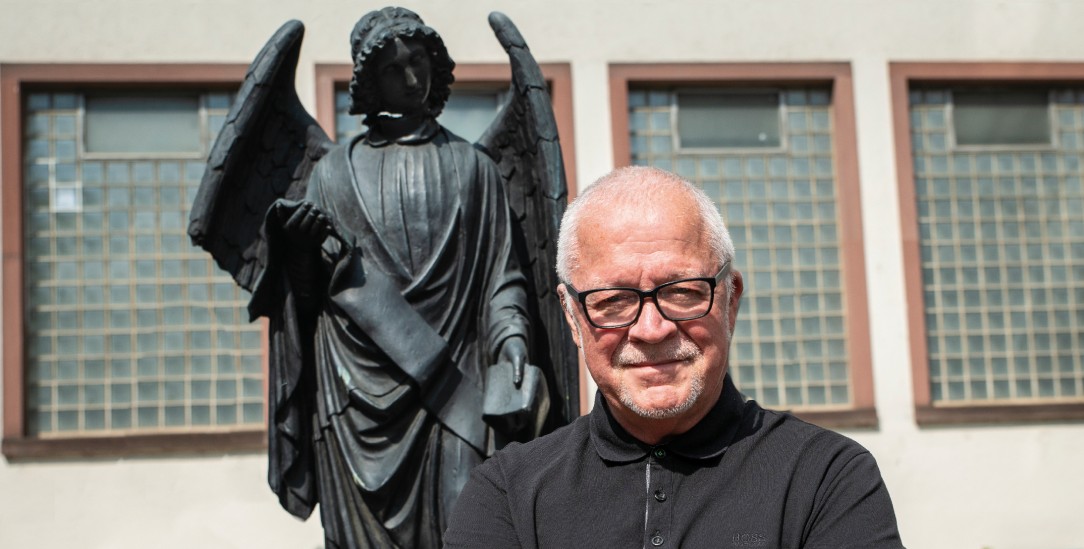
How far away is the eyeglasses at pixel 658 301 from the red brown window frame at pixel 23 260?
9602 mm

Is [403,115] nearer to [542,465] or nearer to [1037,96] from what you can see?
[542,465]

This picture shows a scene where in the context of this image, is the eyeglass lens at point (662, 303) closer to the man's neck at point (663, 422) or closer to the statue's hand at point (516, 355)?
the man's neck at point (663, 422)

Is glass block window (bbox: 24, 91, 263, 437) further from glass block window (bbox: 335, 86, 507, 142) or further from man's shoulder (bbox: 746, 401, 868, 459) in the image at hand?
man's shoulder (bbox: 746, 401, 868, 459)

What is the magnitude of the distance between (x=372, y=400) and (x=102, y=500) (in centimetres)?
733

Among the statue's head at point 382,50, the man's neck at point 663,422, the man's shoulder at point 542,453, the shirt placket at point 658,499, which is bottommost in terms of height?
the shirt placket at point 658,499

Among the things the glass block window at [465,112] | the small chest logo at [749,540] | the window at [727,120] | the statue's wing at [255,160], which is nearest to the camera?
the small chest logo at [749,540]

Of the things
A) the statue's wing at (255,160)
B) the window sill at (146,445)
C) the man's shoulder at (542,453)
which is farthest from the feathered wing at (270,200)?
the window sill at (146,445)

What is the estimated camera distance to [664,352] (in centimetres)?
198

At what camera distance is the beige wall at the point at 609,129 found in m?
11.2

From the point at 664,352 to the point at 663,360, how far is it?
1 cm

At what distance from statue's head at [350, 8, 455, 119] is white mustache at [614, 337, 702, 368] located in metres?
2.80

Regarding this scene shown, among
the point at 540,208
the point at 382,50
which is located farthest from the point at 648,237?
the point at 540,208

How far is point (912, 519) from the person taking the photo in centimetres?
1203

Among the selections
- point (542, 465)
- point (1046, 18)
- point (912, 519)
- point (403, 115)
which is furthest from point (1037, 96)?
point (542, 465)
